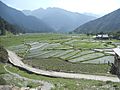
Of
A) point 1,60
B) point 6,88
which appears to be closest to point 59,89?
point 6,88

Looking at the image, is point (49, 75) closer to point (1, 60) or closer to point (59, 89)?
point (59, 89)

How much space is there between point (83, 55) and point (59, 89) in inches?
1879

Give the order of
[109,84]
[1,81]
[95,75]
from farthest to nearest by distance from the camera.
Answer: [95,75]
[109,84]
[1,81]

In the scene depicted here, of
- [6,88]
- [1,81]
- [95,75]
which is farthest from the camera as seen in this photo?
[95,75]

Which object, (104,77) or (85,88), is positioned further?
(104,77)

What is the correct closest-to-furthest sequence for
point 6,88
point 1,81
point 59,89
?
point 6,88 < point 1,81 < point 59,89

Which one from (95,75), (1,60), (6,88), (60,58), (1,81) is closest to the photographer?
(6,88)

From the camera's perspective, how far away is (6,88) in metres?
22.9

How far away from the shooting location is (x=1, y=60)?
195 ft

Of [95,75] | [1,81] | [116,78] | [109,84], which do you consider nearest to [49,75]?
[95,75]

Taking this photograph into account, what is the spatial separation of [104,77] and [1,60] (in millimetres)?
25722

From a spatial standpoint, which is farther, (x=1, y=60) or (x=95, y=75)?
(x=1, y=60)

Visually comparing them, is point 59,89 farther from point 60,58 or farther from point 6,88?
point 60,58

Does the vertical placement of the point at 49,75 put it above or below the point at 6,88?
below
